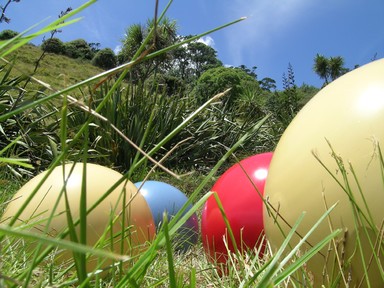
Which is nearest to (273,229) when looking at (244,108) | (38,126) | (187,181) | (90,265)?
(90,265)

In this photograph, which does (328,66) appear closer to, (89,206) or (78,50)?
(78,50)

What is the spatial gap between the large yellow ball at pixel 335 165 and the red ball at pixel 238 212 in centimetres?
94

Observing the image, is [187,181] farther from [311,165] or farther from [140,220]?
[311,165]

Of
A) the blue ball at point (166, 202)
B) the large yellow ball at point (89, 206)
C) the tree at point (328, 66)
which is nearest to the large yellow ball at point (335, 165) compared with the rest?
the large yellow ball at point (89, 206)

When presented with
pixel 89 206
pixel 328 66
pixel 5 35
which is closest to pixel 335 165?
pixel 89 206

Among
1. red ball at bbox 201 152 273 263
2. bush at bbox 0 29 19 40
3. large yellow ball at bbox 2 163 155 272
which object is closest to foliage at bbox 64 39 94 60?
bush at bbox 0 29 19 40

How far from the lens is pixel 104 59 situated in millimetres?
54000

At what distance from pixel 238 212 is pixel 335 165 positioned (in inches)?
49.5

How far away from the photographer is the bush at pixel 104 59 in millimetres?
53781

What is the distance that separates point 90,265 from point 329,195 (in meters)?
1.22

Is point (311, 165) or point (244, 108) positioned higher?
point (244, 108)

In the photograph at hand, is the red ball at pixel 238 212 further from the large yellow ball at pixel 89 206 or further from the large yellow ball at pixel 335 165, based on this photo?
the large yellow ball at pixel 335 165

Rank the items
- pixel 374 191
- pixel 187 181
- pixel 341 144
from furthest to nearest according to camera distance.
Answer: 1. pixel 187 181
2. pixel 341 144
3. pixel 374 191

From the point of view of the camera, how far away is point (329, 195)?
1425 mm
